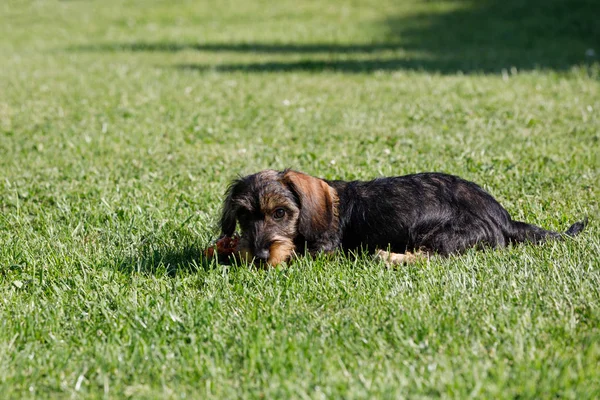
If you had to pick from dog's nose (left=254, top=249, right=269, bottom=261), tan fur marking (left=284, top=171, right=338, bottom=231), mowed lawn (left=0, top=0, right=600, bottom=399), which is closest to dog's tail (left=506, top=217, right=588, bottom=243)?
mowed lawn (left=0, top=0, right=600, bottom=399)

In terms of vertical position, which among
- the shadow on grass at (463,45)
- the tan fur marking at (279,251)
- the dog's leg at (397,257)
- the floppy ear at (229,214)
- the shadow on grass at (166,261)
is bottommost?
the shadow on grass at (166,261)

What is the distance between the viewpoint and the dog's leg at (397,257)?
495 cm

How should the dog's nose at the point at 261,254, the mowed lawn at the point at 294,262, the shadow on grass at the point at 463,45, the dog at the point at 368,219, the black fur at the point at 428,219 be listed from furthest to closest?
1. the shadow on grass at the point at 463,45
2. the black fur at the point at 428,219
3. the dog at the point at 368,219
4. the dog's nose at the point at 261,254
5. the mowed lawn at the point at 294,262

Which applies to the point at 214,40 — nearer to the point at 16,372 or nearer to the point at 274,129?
the point at 274,129

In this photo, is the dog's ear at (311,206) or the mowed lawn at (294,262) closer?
the mowed lawn at (294,262)

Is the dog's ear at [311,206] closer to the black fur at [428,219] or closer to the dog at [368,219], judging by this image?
the dog at [368,219]

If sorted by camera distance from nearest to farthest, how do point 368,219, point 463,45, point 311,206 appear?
1. point 311,206
2. point 368,219
3. point 463,45

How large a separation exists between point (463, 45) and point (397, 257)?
49.8 feet

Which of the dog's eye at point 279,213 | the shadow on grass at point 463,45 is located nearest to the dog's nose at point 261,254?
the dog's eye at point 279,213

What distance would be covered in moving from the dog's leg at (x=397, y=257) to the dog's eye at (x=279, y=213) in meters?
0.71

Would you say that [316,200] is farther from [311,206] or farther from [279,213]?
[279,213]

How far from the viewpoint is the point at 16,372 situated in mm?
3602

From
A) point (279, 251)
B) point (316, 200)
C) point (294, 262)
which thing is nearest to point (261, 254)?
point (279, 251)

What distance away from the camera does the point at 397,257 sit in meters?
4.99
